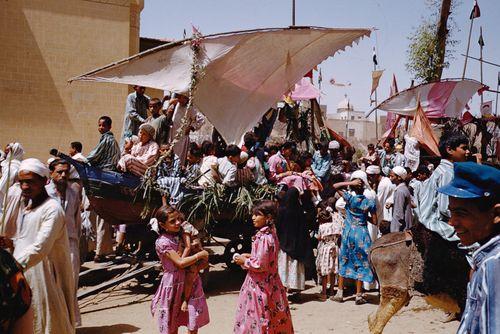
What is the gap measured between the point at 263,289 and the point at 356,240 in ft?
11.0

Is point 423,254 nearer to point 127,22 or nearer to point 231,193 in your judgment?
point 231,193

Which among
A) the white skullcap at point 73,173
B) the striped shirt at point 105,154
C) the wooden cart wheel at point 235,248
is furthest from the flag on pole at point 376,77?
the white skullcap at point 73,173

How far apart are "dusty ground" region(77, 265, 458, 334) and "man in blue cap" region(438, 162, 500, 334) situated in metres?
4.78

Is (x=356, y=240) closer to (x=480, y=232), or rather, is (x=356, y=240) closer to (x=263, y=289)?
(x=263, y=289)

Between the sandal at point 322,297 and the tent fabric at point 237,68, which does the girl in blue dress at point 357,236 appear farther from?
the tent fabric at point 237,68

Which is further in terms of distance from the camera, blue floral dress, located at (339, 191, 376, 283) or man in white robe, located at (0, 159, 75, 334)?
blue floral dress, located at (339, 191, 376, 283)

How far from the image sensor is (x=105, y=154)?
29.7 feet

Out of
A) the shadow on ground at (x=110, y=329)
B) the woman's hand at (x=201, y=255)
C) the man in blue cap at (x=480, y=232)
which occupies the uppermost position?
the man in blue cap at (x=480, y=232)

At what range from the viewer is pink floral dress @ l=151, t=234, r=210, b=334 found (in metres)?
5.33

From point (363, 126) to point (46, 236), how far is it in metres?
64.1

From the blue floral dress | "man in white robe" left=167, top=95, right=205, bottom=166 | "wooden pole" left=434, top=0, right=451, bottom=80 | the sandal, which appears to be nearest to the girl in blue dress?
the blue floral dress

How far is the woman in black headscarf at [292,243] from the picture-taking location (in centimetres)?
855

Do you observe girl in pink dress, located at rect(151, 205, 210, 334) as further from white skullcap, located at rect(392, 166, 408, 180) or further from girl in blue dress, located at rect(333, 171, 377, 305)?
white skullcap, located at rect(392, 166, 408, 180)

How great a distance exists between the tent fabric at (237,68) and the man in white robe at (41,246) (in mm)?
3130
